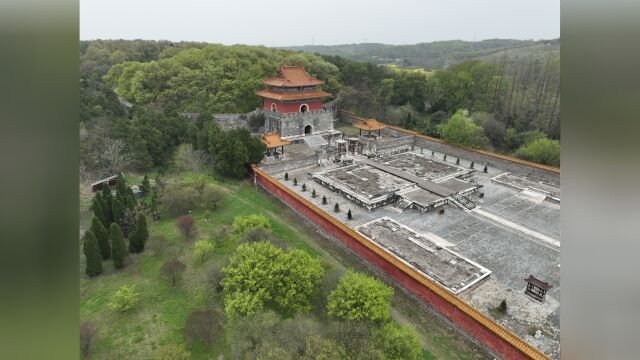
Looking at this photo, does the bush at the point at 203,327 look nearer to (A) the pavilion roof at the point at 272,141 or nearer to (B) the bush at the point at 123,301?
(B) the bush at the point at 123,301

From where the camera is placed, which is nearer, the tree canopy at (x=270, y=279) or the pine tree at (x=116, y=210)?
the tree canopy at (x=270, y=279)

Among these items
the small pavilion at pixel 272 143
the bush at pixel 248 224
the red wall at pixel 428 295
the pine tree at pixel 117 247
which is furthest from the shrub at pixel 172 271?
the small pavilion at pixel 272 143

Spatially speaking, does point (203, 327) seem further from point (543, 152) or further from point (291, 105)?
point (543, 152)

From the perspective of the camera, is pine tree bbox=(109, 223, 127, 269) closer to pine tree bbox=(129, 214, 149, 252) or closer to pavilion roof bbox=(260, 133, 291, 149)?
pine tree bbox=(129, 214, 149, 252)

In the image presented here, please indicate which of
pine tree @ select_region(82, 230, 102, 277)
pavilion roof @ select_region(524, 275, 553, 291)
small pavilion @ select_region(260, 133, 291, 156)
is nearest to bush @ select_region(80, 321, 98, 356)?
pine tree @ select_region(82, 230, 102, 277)

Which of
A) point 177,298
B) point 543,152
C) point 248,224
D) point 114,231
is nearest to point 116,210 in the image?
point 114,231
